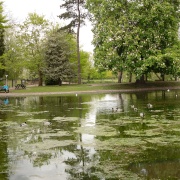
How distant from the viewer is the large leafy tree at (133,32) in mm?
37156

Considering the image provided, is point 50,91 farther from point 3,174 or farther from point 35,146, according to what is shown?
point 3,174

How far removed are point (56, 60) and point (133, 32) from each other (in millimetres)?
17253

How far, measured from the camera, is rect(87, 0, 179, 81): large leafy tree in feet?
122

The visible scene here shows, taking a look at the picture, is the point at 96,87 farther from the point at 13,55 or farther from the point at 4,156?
the point at 4,156

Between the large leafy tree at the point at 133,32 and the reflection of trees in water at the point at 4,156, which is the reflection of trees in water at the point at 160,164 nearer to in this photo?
the reflection of trees in water at the point at 4,156

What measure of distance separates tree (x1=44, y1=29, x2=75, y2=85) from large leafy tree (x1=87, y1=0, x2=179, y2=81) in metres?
10.1

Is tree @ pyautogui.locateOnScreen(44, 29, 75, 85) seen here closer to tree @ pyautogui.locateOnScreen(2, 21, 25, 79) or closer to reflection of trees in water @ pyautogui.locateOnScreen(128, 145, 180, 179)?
tree @ pyautogui.locateOnScreen(2, 21, 25, 79)

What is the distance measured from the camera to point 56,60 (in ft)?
163

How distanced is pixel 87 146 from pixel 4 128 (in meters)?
5.36

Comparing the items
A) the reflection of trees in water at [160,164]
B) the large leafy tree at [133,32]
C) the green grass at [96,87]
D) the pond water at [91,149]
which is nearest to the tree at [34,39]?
the green grass at [96,87]

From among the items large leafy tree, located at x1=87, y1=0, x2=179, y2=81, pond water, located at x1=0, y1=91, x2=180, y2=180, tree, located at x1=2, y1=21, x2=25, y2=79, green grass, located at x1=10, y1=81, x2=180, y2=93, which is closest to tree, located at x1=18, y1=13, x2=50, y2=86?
tree, located at x1=2, y1=21, x2=25, y2=79

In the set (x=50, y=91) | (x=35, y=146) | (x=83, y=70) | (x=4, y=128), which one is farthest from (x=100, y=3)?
(x=35, y=146)

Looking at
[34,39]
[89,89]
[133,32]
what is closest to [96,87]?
[89,89]

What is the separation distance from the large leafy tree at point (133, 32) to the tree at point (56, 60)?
10.1 m
